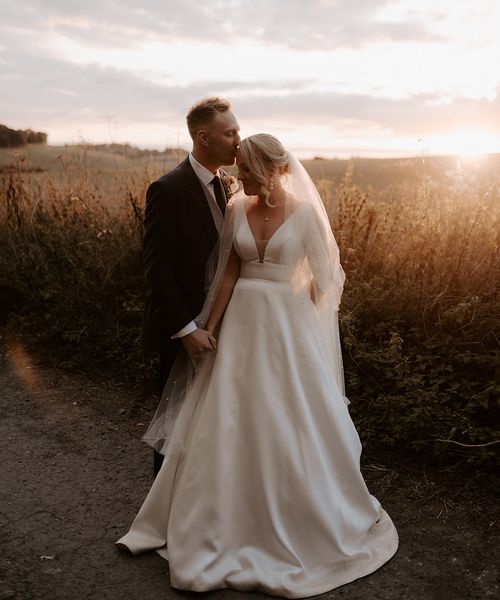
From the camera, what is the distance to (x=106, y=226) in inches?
299

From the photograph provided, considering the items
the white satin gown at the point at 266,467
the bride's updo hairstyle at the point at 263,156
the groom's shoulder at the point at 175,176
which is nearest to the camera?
the white satin gown at the point at 266,467

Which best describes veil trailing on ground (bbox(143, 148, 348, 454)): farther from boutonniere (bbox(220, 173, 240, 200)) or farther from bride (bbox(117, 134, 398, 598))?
boutonniere (bbox(220, 173, 240, 200))

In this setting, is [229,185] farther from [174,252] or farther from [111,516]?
[111,516]

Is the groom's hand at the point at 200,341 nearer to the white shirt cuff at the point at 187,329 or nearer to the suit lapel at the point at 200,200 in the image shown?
the white shirt cuff at the point at 187,329

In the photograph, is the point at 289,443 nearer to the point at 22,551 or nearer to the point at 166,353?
the point at 166,353

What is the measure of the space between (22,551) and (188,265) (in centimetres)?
177

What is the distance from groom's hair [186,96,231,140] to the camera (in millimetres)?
3486

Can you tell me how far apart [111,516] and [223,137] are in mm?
2313

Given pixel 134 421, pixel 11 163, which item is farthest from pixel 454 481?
pixel 11 163

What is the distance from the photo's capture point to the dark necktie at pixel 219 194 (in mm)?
3666

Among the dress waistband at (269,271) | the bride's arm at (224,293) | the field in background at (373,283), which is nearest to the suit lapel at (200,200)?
the bride's arm at (224,293)

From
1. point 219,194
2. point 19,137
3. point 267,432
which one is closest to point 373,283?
point 219,194

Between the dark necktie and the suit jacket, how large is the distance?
118mm

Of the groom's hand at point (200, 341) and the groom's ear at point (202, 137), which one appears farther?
the groom's ear at point (202, 137)
